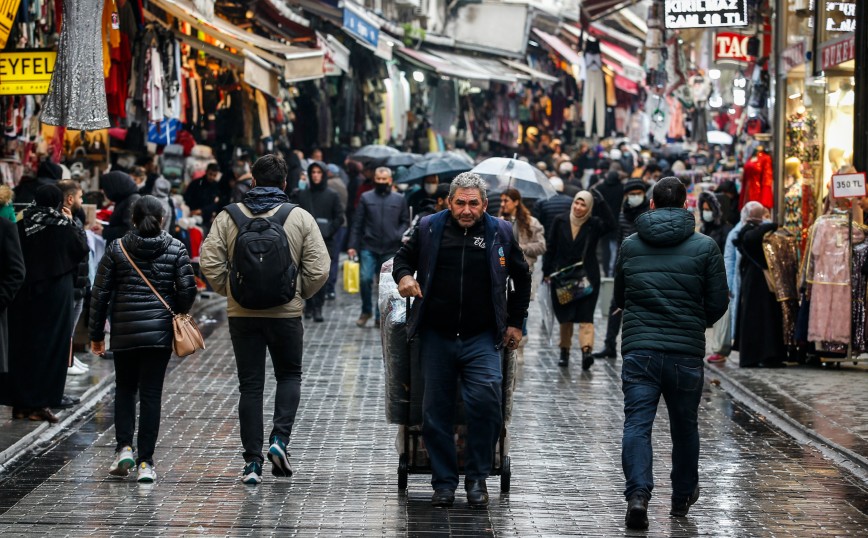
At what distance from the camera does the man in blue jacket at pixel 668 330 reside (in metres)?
7.96

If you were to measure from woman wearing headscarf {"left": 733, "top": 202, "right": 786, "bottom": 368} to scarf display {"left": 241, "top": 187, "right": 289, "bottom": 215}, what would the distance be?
23.9ft

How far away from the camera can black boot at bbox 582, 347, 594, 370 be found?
14.4 metres

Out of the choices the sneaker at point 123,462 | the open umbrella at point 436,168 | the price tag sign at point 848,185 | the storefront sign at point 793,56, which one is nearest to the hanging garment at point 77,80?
the sneaker at point 123,462

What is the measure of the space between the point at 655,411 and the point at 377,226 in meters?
10.0

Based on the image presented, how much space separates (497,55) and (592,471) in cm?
2850

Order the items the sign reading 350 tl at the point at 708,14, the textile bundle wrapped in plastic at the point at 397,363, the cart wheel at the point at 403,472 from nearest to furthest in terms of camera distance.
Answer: the textile bundle wrapped in plastic at the point at 397,363 → the cart wheel at the point at 403,472 → the sign reading 350 tl at the point at 708,14

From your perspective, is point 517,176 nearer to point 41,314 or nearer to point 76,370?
point 76,370

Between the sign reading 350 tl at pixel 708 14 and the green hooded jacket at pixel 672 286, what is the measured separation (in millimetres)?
10511

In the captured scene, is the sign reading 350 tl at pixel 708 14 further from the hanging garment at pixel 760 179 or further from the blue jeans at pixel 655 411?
the blue jeans at pixel 655 411

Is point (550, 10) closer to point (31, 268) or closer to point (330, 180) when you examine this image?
point (330, 180)

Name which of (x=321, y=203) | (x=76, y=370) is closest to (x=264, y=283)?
(x=76, y=370)

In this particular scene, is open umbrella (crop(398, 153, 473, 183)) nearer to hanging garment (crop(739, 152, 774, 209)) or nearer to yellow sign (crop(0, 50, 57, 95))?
hanging garment (crop(739, 152, 774, 209))

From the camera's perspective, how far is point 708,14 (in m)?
18.2

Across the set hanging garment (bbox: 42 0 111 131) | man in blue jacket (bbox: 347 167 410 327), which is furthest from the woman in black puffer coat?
man in blue jacket (bbox: 347 167 410 327)
